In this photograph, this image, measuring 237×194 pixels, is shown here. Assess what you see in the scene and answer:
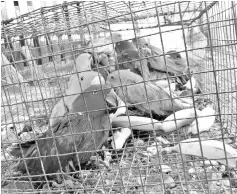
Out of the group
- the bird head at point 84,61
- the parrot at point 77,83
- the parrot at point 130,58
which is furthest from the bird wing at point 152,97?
the bird head at point 84,61

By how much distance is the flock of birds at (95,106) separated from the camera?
1.32 meters

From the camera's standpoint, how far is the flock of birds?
1325 millimetres

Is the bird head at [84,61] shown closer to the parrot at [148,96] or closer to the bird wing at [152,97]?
the parrot at [148,96]

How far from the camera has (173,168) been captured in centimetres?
177

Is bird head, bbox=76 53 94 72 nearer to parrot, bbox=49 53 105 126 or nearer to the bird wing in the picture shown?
parrot, bbox=49 53 105 126

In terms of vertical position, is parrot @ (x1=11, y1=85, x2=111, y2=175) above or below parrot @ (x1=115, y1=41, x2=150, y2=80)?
below

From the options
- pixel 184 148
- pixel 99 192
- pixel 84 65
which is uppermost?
pixel 84 65

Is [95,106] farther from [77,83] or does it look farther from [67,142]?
[77,83]

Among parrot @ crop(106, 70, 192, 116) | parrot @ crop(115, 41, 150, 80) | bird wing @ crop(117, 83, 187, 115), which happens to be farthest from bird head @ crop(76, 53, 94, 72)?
bird wing @ crop(117, 83, 187, 115)

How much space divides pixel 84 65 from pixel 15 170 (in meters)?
2.45

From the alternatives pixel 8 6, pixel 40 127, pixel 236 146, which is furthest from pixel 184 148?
pixel 8 6

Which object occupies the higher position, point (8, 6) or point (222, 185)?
point (8, 6)

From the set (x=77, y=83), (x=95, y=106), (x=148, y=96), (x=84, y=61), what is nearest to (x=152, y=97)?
(x=148, y=96)

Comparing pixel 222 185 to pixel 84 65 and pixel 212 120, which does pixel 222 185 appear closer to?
pixel 212 120
